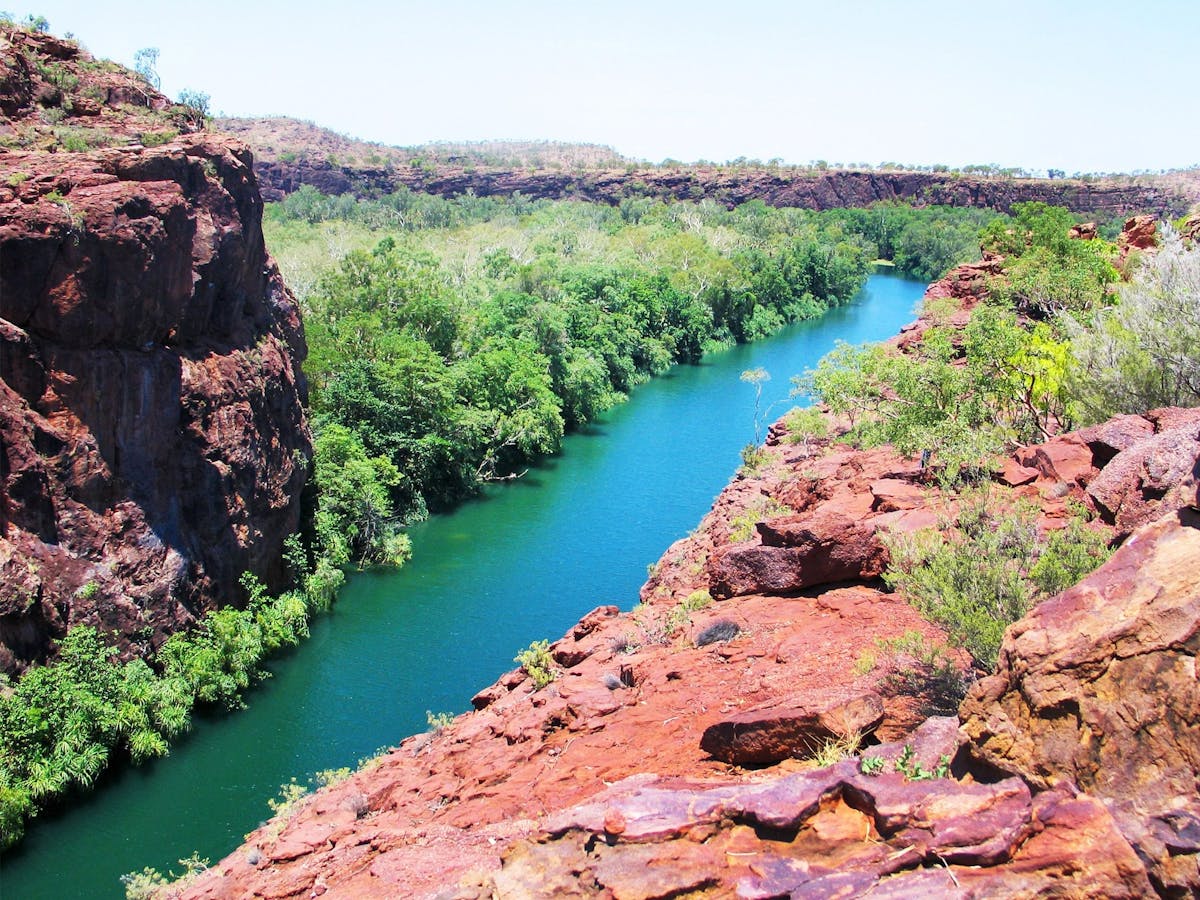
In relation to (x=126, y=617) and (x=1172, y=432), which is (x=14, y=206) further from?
(x=1172, y=432)

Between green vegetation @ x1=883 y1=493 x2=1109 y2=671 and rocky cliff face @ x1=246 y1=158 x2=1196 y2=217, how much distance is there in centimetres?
12500

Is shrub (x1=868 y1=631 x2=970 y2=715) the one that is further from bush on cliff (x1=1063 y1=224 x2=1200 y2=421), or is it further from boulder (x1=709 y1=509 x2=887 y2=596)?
bush on cliff (x1=1063 y1=224 x2=1200 y2=421)

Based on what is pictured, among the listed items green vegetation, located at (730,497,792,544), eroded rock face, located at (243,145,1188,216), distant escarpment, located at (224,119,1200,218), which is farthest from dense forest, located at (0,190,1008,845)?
distant escarpment, located at (224,119,1200,218)

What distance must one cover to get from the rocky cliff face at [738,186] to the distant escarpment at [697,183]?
146 millimetres

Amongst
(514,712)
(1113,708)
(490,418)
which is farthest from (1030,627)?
(490,418)

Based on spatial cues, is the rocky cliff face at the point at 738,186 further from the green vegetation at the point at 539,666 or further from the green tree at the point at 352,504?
the green vegetation at the point at 539,666

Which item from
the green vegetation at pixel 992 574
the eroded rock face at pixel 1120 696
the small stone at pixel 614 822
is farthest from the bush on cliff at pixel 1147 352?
the small stone at pixel 614 822

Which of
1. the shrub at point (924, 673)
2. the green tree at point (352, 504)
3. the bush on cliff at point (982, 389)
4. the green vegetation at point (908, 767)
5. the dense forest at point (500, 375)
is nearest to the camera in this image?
the green vegetation at point (908, 767)

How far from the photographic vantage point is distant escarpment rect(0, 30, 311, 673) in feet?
71.6

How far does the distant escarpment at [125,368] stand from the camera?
2183 centimetres

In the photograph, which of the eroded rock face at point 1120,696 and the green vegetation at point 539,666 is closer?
the eroded rock face at point 1120,696

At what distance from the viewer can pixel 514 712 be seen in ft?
58.4

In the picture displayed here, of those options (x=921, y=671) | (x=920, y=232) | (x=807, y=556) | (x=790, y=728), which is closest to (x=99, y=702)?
(x=807, y=556)

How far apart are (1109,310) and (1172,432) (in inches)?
567
